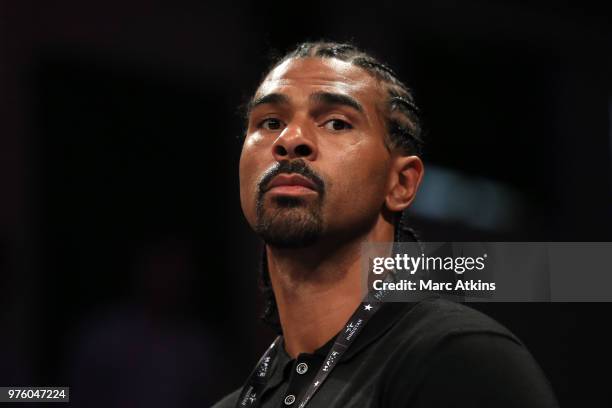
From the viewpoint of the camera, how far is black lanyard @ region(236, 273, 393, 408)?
6.01 ft

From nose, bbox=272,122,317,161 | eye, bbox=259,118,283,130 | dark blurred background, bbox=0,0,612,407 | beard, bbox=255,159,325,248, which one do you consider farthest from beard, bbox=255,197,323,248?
dark blurred background, bbox=0,0,612,407

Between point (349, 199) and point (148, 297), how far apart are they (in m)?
1.31

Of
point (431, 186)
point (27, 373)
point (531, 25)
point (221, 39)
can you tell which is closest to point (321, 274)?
point (431, 186)

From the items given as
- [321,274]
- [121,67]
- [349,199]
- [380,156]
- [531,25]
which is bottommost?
[321,274]

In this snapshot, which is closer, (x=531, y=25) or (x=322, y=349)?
(x=322, y=349)

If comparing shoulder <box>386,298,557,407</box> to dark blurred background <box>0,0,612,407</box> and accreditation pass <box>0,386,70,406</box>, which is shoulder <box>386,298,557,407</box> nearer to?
dark blurred background <box>0,0,612,407</box>

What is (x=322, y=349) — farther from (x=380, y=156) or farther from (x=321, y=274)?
(x=380, y=156)

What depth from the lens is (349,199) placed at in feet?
6.45

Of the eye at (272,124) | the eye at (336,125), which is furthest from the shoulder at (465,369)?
the eye at (272,124)

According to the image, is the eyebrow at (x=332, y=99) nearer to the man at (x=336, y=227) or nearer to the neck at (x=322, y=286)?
the man at (x=336, y=227)

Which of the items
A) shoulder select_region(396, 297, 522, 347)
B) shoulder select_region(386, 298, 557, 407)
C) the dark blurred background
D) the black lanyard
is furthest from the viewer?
the dark blurred background

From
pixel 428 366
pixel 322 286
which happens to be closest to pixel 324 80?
pixel 322 286

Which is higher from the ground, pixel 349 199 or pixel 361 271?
pixel 349 199

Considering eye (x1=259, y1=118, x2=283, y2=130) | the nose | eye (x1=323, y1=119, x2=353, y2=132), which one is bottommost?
the nose
